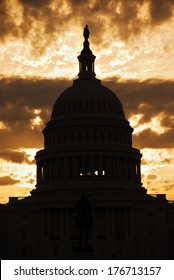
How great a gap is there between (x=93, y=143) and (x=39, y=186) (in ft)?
52.9

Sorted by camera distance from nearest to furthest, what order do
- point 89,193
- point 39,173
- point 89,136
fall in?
point 89,193 < point 89,136 < point 39,173

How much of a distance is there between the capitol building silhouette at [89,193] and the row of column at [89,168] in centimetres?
22

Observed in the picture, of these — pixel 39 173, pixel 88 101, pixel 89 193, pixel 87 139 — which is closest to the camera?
pixel 89 193

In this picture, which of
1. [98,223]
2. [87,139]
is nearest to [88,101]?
[87,139]

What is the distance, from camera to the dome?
19275cm

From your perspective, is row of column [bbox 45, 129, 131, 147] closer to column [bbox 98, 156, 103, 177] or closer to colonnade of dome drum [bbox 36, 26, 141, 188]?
colonnade of dome drum [bbox 36, 26, 141, 188]

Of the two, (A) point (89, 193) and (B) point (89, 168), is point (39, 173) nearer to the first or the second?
(B) point (89, 168)

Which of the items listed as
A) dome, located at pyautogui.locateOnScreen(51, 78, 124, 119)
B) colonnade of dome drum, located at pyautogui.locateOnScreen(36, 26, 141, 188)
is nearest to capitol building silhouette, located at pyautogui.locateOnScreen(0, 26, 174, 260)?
dome, located at pyautogui.locateOnScreen(51, 78, 124, 119)

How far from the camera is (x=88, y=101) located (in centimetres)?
19312

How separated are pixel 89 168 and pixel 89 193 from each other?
410 inches

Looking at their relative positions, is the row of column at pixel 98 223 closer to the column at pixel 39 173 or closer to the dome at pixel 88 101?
the column at pixel 39 173

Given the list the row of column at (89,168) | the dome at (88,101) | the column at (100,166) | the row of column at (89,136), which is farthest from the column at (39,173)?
the column at (100,166)

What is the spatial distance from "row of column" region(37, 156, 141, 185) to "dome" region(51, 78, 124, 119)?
1191 cm
